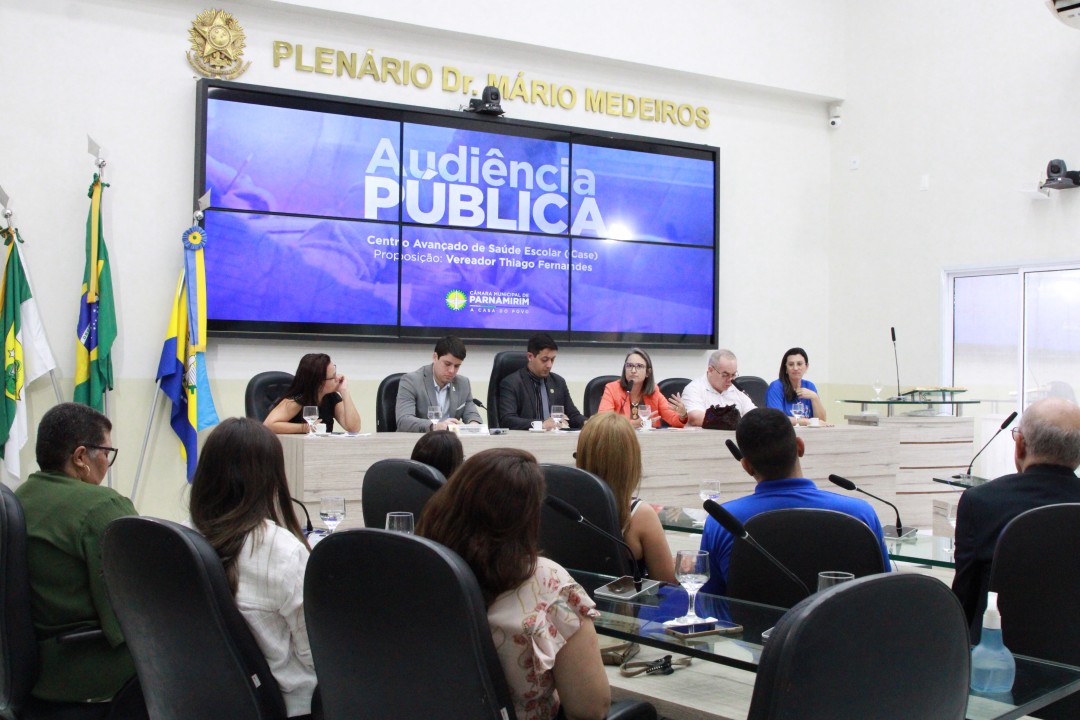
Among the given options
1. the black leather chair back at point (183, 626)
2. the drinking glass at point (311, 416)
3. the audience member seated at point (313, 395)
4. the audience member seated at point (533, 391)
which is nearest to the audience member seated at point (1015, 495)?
the black leather chair back at point (183, 626)

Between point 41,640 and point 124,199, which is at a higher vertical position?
point 124,199

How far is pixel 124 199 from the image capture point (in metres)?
6.37

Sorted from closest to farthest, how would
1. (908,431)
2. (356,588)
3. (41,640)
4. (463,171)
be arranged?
(356,588) < (41,640) < (908,431) < (463,171)

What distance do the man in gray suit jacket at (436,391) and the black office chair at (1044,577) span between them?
3.42 metres

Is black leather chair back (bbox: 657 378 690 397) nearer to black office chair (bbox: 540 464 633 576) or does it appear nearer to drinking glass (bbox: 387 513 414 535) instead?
black office chair (bbox: 540 464 633 576)

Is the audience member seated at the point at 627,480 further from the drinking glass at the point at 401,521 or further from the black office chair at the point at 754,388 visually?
the black office chair at the point at 754,388

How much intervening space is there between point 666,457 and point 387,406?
5.32ft

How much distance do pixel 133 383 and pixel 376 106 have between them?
251 centimetres

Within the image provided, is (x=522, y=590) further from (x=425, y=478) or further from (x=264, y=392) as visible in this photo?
(x=264, y=392)

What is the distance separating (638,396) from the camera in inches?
243

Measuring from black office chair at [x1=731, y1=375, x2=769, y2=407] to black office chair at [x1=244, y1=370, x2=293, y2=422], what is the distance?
3.19 metres

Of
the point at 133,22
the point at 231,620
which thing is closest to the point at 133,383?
the point at 133,22

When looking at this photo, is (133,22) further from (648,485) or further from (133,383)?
(648,485)

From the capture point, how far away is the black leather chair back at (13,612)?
7.59 feet
